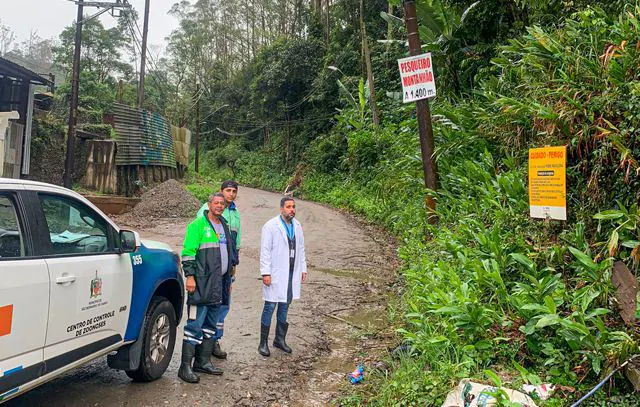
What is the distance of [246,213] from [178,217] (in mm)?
3134

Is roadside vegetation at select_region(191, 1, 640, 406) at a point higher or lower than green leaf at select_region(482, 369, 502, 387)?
higher

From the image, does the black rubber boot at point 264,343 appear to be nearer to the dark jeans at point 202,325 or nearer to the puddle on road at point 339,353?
the puddle on road at point 339,353

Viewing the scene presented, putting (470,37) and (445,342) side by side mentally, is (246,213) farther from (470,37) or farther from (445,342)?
(445,342)

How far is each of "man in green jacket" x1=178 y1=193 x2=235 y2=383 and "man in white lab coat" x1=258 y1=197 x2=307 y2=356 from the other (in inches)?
27.6

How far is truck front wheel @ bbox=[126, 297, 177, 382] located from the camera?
4512 millimetres

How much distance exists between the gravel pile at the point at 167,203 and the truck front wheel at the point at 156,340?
1256cm

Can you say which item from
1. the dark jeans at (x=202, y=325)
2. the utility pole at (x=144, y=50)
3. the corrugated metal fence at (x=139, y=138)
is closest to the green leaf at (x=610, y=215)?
the dark jeans at (x=202, y=325)

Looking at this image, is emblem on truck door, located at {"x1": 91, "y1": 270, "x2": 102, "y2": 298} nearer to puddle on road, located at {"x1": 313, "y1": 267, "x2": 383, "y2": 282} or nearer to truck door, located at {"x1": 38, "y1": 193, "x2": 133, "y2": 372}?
truck door, located at {"x1": 38, "y1": 193, "x2": 133, "y2": 372}

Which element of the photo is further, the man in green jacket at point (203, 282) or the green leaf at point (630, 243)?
the man in green jacket at point (203, 282)

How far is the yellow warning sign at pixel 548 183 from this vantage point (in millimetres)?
4484

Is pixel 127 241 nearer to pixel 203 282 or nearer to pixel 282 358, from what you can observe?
pixel 203 282

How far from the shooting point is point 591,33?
565cm

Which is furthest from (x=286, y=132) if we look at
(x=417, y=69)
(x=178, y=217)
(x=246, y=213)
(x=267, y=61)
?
(x=417, y=69)

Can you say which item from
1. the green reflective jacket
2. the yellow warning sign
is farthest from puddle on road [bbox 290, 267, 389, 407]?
the yellow warning sign
